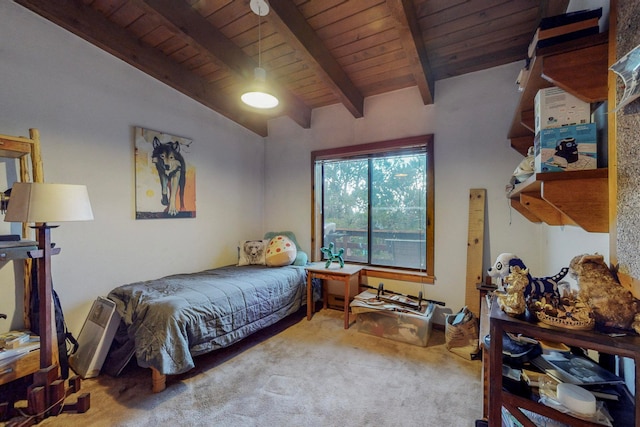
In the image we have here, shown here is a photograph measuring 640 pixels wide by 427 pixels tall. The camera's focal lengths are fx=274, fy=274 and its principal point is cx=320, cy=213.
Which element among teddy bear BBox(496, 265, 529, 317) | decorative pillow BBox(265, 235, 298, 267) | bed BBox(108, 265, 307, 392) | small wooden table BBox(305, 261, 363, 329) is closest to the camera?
teddy bear BBox(496, 265, 529, 317)

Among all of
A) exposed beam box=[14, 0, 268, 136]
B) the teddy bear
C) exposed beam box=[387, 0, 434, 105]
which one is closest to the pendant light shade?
exposed beam box=[387, 0, 434, 105]

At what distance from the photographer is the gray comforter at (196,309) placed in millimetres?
1850

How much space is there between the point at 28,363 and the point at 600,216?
3062 millimetres

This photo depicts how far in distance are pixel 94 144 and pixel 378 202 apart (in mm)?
2826

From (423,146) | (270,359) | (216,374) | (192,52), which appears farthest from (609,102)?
(192,52)

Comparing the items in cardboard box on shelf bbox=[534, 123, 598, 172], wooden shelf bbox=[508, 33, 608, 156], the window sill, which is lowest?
the window sill

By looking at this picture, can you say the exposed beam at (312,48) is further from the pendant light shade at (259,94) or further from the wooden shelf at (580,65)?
the wooden shelf at (580,65)

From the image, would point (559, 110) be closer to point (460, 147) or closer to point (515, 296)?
point (515, 296)

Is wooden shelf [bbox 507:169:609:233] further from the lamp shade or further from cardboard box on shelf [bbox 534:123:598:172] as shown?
the lamp shade

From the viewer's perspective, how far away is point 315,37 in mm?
2318

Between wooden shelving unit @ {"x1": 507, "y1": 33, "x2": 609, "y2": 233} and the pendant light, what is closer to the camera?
wooden shelving unit @ {"x1": 507, "y1": 33, "x2": 609, "y2": 233}

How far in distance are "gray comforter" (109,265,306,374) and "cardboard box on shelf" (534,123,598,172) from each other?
222 centimetres

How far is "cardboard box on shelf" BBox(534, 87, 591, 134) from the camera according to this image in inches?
40.3

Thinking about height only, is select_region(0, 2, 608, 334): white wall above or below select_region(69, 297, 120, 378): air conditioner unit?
above
